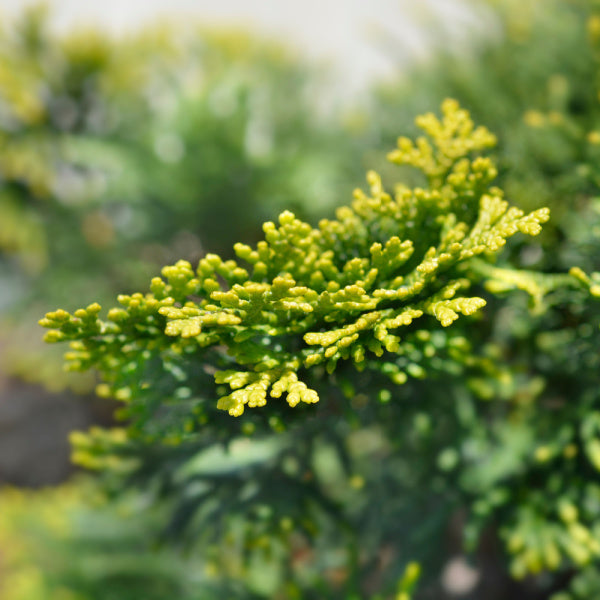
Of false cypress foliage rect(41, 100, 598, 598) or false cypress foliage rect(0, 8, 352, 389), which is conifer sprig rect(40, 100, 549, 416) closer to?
false cypress foliage rect(41, 100, 598, 598)

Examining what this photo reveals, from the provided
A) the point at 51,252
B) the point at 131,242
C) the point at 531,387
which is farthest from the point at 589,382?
the point at 51,252

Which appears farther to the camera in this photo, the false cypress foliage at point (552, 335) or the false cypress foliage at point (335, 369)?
the false cypress foliage at point (552, 335)

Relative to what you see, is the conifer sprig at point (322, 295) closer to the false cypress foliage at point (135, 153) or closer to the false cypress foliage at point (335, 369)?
the false cypress foliage at point (335, 369)

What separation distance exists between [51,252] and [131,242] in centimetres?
25

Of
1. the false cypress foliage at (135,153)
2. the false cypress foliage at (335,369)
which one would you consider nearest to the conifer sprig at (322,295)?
the false cypress foliage at (335,369)

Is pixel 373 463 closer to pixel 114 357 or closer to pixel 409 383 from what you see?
pixel 409 383

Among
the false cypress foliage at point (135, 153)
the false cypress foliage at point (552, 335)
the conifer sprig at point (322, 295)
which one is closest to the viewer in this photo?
the conifer sprig at point (322, 295)

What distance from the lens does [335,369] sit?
47 cm

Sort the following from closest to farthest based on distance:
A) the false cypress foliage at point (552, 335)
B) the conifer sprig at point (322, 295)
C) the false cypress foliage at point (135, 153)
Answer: the conifer sprig at point (322, 295) < the false cypress foliage at point (552, 335) < the false cypress foliage at point (135, 153)

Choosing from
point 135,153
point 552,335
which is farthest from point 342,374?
point 135,153

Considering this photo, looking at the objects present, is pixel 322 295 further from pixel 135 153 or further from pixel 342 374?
pixel 135 153

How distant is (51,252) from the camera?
1197mm

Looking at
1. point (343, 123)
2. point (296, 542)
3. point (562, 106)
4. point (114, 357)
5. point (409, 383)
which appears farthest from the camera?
point (343, 123)

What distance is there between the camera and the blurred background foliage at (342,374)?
1.92 feet
